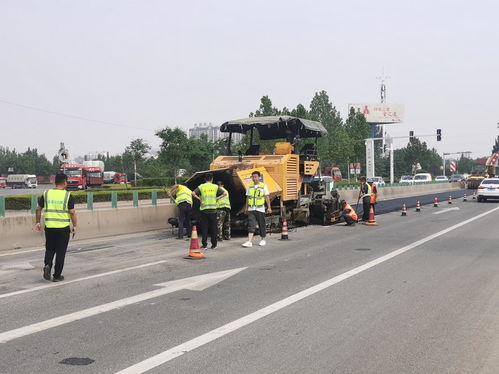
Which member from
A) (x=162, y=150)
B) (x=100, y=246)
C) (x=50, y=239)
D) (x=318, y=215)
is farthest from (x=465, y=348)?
(x=162, y=150)

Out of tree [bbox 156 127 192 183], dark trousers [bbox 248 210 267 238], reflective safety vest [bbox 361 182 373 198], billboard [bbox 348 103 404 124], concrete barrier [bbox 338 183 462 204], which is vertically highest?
billboard [bbox 348 103 404 124]

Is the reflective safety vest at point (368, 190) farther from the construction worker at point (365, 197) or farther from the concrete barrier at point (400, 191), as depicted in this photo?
the concrete barrier at point (400, 191)

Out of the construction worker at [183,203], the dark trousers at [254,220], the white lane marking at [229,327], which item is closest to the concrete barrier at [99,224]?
the construction worker at [183,203]

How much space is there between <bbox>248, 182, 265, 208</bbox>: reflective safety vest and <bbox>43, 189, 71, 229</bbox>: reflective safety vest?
17.1ft

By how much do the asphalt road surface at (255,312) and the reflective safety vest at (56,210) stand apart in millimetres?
924

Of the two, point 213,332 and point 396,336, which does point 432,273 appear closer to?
point 396,336

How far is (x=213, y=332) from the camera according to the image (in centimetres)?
561

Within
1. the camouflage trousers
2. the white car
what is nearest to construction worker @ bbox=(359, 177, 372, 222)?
the camouflage trousers

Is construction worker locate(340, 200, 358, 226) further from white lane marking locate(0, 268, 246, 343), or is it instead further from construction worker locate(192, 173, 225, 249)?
white lane marking locate(0, 268, 246, 343)

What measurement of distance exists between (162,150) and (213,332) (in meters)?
54.3

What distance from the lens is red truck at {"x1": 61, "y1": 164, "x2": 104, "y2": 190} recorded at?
5922 cm

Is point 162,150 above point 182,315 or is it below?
above

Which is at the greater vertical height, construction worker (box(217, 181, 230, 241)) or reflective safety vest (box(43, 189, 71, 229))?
reflective safety vest (box(43, 189, 71, 229))

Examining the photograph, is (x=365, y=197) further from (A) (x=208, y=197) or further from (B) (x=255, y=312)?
(B) (x=255, y=312)
